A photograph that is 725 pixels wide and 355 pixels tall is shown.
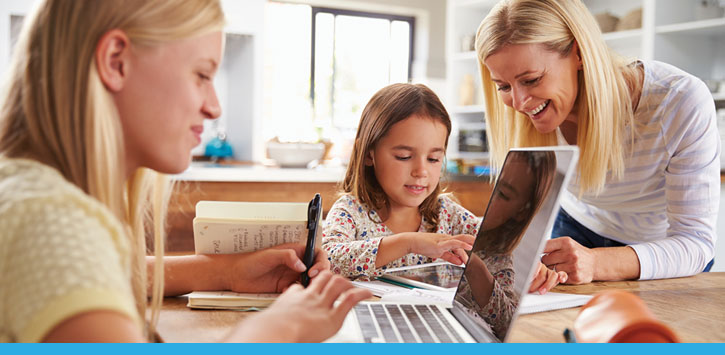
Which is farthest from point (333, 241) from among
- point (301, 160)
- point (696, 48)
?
point (696, 48)

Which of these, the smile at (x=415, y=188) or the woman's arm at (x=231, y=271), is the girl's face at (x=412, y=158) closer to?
the smile at (x=415, y=188)

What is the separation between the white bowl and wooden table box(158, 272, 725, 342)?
7.08 ft

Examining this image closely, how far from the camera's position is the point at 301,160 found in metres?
3.18

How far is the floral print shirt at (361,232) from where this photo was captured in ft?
4.11

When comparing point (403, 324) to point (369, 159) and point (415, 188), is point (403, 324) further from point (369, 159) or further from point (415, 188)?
point (369, 159)

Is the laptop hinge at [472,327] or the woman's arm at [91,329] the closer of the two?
the woman's arm at [91,329]

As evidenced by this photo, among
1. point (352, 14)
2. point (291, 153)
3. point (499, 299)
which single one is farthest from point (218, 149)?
point (499, 299)

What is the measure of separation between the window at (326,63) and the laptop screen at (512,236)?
3.91m

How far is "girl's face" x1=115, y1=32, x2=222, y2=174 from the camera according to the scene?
0.63 metres

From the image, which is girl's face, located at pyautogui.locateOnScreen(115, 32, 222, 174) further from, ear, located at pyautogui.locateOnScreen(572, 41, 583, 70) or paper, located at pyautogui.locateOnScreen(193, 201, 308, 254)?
ear, located at pyautogui.locateOnScreen(572, 41, 583, 70)

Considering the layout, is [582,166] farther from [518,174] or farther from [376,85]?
[376,85]

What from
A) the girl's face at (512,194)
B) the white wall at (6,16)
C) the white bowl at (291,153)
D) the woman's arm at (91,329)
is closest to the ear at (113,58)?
the woman's arm at (91,329)

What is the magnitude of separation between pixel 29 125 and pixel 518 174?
0.62 m

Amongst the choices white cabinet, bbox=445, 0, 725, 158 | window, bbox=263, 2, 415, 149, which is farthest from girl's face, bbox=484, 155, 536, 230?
window, bbox=263, 2, 415, 149
